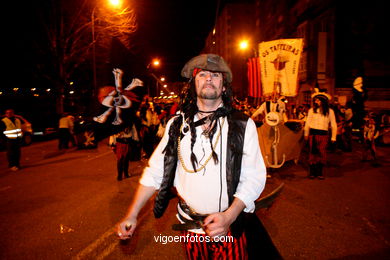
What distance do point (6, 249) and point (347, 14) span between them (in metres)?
21.5

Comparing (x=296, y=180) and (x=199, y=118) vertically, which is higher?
(x=199, y=118)

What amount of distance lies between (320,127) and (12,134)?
28.3ft

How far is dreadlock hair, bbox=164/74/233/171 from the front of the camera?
6.43 feet

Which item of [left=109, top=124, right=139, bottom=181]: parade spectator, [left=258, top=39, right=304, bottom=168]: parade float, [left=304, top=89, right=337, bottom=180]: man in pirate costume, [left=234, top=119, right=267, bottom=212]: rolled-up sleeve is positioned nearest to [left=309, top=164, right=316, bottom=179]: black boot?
Result: [left=304, top=89, right=337, bottom=180]: man in pirate costume

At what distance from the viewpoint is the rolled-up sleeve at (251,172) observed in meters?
1.80

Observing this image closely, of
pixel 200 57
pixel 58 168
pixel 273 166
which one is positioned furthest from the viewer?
pixel 58 168

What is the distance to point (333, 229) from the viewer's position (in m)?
4.23

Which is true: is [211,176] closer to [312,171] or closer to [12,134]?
[312,171]

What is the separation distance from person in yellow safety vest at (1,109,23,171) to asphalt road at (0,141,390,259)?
A: 0.76 meters

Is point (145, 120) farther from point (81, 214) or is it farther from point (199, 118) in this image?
point (199, 118)

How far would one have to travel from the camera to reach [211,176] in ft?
6.22

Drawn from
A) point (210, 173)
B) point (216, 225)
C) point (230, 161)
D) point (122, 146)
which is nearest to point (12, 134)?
point (122, 146)

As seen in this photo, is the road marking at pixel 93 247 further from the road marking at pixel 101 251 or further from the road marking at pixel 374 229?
the road marking at pixel 374 229

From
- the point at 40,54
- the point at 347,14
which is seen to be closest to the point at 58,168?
the point at 40,54
